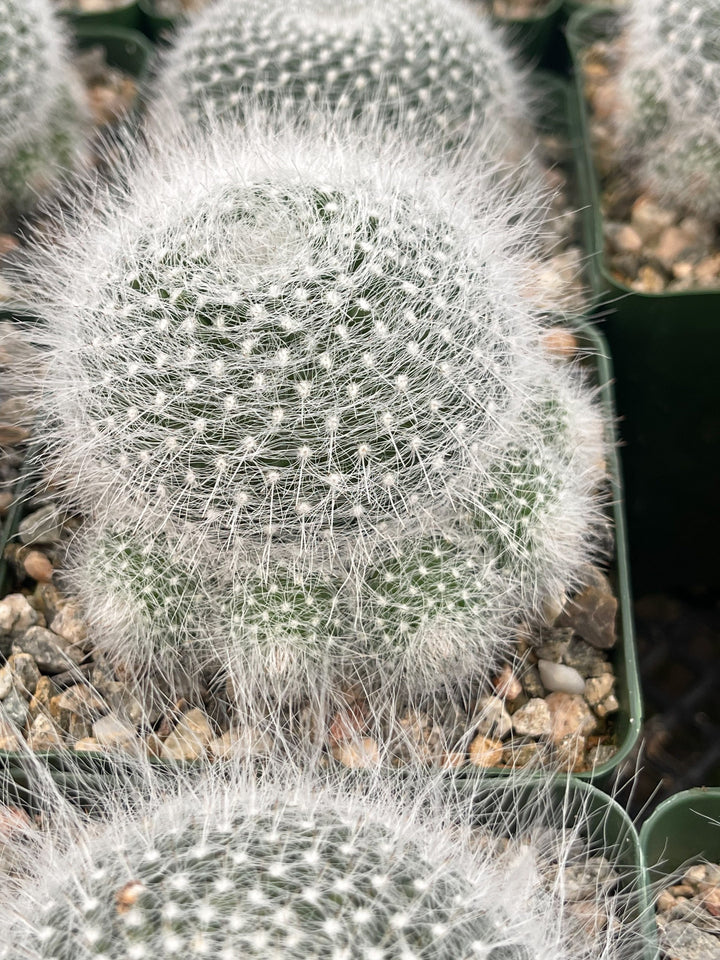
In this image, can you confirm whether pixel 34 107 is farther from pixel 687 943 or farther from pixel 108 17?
pixel 687 943

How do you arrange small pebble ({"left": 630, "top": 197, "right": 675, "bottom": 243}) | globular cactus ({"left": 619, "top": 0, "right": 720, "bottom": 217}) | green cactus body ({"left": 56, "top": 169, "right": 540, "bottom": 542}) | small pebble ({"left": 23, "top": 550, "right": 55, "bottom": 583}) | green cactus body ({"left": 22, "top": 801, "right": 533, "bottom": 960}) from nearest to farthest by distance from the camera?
green cactus body ({"left": 22, "top": 801, "right": 533, "bottom": 960}), green cactus body ({"left": 56, "top": 169, "right": 540, "bottom": 542}), small pebble ({"left": 23, "top": 550, "right": 55, "bottom": 583}), globular cactus ({"left": 619, "top": 0, "right": 720, "bottom": 217}), small pebble ({"left": 630, "top": 197, "right": 675, "bottom": 243})

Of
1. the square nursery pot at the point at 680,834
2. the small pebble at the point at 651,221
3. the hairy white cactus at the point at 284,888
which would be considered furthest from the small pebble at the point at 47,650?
the small pebble at the point at 651,221

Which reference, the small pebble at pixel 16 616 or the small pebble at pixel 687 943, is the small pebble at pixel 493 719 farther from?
the small pebble at pixel 16 616

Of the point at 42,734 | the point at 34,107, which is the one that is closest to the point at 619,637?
the point at 42,734

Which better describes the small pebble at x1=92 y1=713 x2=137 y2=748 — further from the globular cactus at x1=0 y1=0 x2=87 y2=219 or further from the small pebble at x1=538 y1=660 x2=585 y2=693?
the globular cactus at x1=0 y1=0 x2=87 y2=219

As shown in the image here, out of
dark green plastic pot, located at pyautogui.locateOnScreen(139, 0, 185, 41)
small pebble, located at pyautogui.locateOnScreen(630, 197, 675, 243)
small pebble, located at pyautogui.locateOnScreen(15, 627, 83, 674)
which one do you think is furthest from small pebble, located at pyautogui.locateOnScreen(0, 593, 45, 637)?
dark green plastic pot, located at pyautogui.locateOnScreen(139, 0, 185, 41)
